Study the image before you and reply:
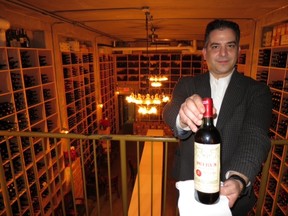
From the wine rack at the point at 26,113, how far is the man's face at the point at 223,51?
104 inches

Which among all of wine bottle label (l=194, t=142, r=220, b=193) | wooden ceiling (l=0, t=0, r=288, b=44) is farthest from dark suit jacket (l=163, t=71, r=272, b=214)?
wooden ceiling (l=0, t=0, r=288, b=44)

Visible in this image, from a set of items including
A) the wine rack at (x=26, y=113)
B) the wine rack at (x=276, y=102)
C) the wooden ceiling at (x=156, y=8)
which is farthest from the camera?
the wine rack at (x=276, y=102)

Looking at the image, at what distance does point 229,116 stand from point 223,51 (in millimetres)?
397

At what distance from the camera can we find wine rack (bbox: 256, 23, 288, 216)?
3736 mm

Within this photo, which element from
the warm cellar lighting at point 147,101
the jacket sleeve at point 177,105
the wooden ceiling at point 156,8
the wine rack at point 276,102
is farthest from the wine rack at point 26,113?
the wine rack at point 276,102

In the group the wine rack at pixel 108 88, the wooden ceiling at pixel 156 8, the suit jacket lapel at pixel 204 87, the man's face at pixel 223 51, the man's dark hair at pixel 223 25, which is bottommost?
the wine rack at pixel 108 88

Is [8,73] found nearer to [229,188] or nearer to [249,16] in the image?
[229,188]

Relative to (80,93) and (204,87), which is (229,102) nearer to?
(204,87)

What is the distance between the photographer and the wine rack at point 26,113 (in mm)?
3467

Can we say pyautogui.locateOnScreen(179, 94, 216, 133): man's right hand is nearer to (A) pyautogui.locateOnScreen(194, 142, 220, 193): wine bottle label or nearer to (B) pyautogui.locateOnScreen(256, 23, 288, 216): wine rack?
(A) pyautogui.locateOnScreen(194, 142, 220, 193): wine bottle label

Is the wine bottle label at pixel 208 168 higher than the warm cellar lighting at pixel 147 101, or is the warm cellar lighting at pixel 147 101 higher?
the wine bottle label at pixel 208 168

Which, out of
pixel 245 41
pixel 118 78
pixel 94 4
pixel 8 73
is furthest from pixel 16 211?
pixel 118 78

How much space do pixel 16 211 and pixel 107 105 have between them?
20.1 ft

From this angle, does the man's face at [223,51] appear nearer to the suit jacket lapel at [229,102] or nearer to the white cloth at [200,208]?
the suit jacket lapel at [229,102]
